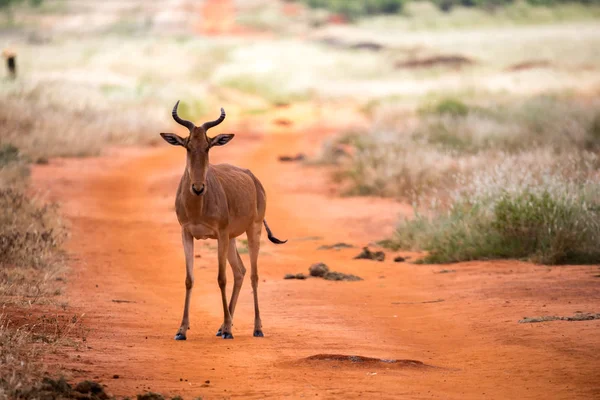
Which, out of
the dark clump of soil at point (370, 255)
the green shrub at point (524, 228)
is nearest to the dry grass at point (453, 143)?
the green shrub at point (524, 228)

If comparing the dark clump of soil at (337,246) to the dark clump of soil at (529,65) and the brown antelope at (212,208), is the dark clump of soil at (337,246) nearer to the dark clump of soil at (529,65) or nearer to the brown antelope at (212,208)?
the brown antelope at (212,208)

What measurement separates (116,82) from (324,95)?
1005 cm

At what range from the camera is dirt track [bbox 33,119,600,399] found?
745cm

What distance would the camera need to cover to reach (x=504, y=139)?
24297 millimetres

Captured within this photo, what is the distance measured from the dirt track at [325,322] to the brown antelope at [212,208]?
509 millimetres

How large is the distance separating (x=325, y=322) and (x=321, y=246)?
18.1 ft

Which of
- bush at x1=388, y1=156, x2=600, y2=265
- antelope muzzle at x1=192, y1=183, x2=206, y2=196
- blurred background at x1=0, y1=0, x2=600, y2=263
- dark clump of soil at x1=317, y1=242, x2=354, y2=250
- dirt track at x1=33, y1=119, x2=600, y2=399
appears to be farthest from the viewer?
blurred background at x1=0, y1=0, x2=600, y2=263

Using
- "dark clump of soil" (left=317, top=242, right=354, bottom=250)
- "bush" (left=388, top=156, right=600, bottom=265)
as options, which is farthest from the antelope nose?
"dark clump of soil" (left=317, top=242, right=354, bottom=250)

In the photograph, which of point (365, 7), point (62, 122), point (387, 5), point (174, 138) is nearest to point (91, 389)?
point (174, 138)

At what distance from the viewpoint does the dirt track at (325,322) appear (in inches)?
293

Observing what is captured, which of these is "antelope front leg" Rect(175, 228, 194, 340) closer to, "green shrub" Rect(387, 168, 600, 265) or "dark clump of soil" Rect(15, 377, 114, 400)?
"dark clump of soil" Rect(15, 377, 114, 400)

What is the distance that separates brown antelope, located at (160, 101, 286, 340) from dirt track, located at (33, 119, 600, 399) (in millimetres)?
509

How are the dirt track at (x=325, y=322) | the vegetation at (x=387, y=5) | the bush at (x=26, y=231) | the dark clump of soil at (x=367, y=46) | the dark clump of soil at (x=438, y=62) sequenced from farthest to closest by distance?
the vegetation at (x=387, y=5), the dark clump of soil at (x=367, y=46), the dark clump of soil at (x=438, y=62), the bush at (x=26, y=231), the dirt track at (x=325, y=322)

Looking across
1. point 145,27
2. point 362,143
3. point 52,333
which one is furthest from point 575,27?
point 52,333
